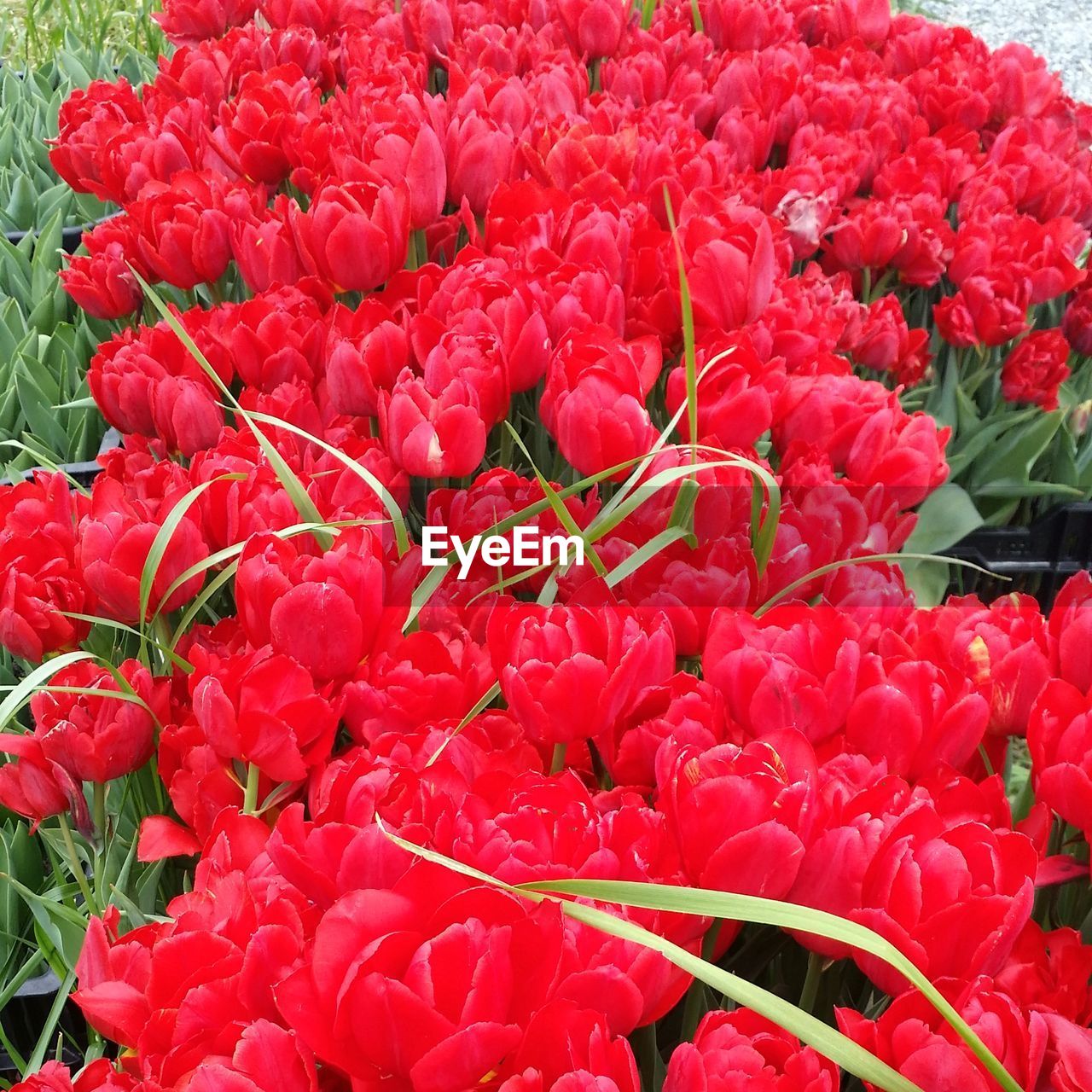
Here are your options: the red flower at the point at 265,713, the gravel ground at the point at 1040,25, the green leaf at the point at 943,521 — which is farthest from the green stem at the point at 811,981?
the gravel ground at the point at 1040,25

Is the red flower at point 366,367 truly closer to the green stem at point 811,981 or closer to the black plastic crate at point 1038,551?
the green stem at point 811,981

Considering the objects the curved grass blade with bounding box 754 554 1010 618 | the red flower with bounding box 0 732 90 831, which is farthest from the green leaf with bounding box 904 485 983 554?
the red flower with bounding box 0 732 90 831

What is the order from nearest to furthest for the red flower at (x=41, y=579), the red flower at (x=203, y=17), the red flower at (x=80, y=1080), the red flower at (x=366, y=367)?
1. the red flower at (x=80, y=1080)
2. the red flower at (x=41, y=579)
3. the red flower at (x=366, y=367)
4. the red flower at (x=203, y=17)

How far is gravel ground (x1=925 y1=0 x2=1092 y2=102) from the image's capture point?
592 centimetres

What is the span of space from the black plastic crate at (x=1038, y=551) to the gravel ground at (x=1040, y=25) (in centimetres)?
527

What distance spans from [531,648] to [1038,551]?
1.03 metres

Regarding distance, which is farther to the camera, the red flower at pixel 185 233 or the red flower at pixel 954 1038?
the red flower at pixel 185 233

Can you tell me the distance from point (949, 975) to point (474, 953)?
18cm

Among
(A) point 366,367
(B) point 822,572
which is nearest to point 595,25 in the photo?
(A) point 366,367

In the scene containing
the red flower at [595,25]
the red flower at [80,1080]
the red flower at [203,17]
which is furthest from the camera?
the red flower at [203,17]

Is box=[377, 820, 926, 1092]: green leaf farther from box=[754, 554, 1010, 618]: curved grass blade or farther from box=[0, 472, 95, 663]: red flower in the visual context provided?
box=[0, 472, 95, 663]: red flower

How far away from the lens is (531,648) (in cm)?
53

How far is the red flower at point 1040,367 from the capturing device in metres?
1.31

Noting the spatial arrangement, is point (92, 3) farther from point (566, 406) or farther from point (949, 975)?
point (949, 975)
